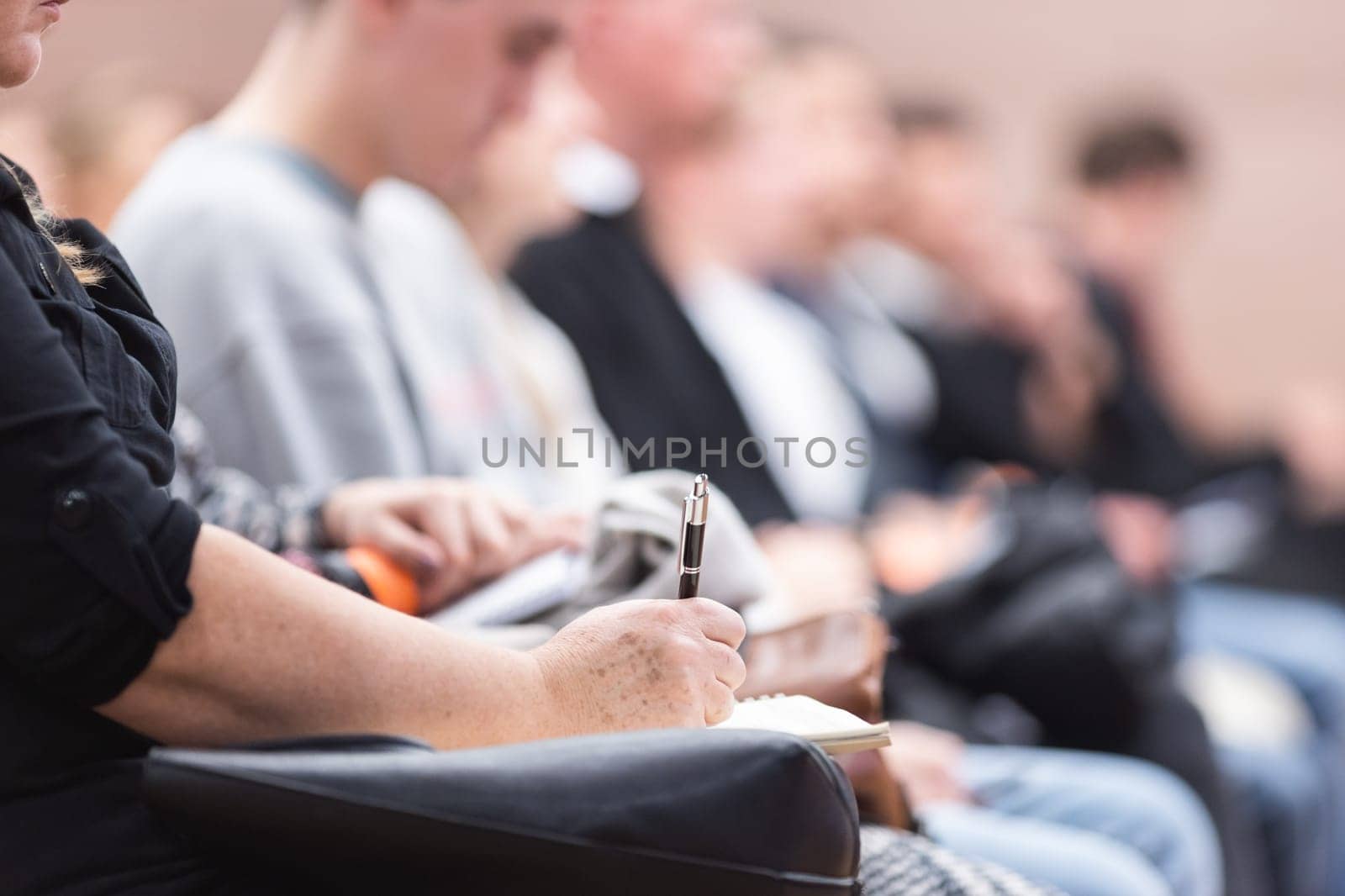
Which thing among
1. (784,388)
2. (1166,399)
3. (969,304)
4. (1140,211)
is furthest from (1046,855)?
(1140,211)

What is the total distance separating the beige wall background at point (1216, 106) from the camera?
13.0 feet

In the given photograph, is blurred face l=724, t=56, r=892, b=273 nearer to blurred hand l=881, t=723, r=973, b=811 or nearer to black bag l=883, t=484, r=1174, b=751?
black bag l=883, t=484, r=1174, b=751

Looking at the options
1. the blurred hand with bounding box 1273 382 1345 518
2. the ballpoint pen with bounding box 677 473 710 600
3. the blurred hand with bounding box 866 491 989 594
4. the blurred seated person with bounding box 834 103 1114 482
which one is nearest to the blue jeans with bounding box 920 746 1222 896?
the blurred hand with bounding box 866 491 989 594

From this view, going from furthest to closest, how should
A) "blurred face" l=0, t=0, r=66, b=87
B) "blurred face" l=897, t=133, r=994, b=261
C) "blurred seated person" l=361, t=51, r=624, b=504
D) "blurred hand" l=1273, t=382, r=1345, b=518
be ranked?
"blurred face" l=897, t=133, r=994, b=261, "blurred hand" l=1273, t=382, r=1345, b=518, "blurred seated person" l=361, t=51, r=624, b=504, "blurred face" l=0, t=0, r=66, b=87

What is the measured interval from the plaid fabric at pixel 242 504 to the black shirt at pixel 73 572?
0.36 metres

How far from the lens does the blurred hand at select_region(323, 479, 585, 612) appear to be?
1.03 m

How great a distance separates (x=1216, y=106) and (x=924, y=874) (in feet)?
12.1

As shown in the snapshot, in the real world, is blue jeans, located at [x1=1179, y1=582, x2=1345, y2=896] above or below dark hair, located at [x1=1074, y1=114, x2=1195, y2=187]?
below

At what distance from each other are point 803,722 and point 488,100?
877mm

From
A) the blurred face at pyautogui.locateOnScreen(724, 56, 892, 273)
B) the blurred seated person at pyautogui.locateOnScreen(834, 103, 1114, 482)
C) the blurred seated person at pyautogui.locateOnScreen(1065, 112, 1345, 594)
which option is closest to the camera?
the blurred face at pyautogui.locateOnScreen(724, 56, 892, 273)

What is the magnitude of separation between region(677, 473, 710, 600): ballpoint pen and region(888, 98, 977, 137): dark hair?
8.51ft

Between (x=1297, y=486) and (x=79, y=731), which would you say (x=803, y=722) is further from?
(x=1297, y=486)

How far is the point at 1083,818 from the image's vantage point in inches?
57.1

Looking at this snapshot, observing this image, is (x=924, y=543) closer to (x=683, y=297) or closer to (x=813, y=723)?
(x=683, y=297)
